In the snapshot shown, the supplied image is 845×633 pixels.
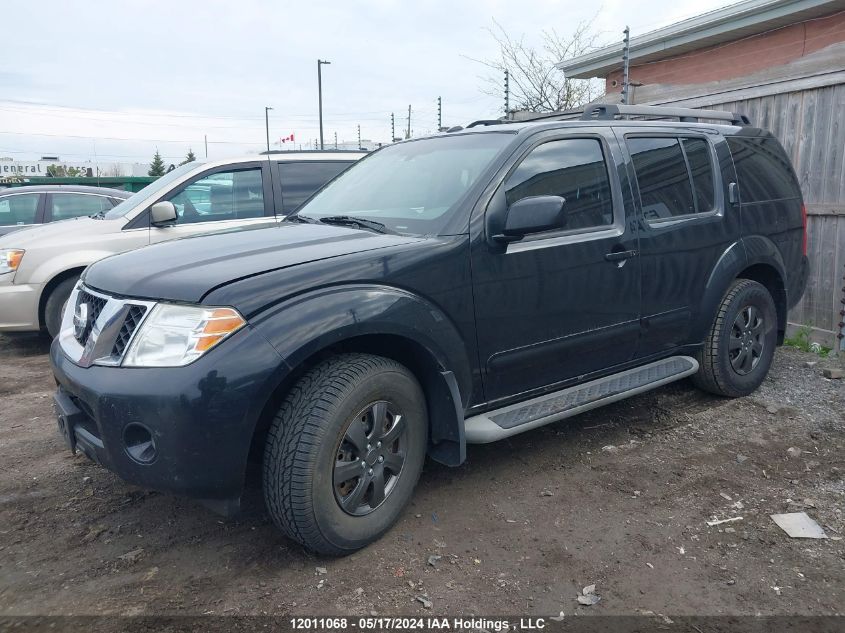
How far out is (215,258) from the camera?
300 cm

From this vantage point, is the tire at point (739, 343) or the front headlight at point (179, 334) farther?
the tire at point (739, 343)

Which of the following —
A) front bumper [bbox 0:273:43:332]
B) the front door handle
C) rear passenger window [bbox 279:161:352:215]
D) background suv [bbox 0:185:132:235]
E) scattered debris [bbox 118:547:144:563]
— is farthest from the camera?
background suv [bbox 0:185:132:235]

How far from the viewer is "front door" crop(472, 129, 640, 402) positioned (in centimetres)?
337

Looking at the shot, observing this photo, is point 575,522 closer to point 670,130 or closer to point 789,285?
point 670,130

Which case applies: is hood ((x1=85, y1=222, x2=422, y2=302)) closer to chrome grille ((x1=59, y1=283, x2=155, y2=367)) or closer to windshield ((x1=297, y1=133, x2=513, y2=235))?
chrome grille ((x1=59, y1=283, x2=155, y2=367))

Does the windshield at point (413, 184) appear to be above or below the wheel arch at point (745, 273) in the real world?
above

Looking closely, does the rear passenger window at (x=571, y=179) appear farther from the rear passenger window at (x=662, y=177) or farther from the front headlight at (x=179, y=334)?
the front headlight at (x=179, y=334)

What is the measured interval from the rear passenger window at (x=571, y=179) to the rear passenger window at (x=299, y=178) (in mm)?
3545

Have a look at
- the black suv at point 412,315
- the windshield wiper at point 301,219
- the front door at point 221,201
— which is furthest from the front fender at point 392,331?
the front door at point 221,201

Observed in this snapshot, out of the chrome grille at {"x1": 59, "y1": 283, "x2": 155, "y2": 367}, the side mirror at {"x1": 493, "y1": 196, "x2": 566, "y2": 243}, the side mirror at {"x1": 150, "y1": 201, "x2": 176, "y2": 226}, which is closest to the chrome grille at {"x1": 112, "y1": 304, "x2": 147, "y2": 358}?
the chrome grille at {"x1": 59, "y1": 283, "x2": 155, "y2": 367}

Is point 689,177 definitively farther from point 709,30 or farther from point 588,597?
point 709,30

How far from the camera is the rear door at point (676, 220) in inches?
162

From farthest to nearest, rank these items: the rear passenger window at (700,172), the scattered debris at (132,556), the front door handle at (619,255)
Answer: the rear passenger window at (700,172) → the front door handle at (619,255) → the scattered debris at (132,556)

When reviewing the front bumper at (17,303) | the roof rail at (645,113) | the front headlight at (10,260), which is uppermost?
the roof rail at (645,113)
